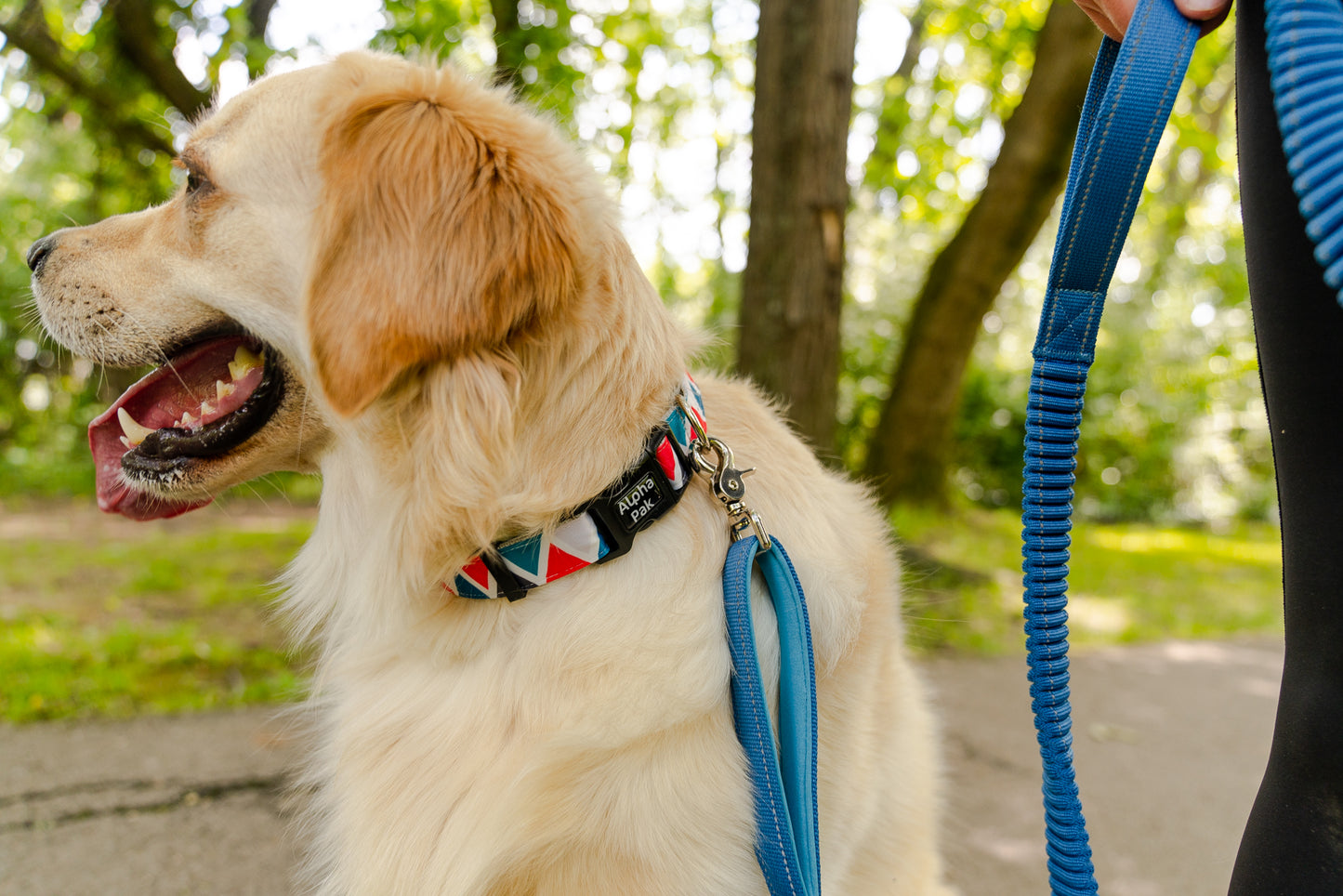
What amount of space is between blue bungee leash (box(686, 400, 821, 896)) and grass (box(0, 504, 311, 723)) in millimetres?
1403

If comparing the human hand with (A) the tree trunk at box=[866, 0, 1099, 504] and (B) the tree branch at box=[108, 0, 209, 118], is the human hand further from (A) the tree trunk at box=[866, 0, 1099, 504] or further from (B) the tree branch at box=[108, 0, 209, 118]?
(B) the tree branch at box=[108, 0, 209, 118]

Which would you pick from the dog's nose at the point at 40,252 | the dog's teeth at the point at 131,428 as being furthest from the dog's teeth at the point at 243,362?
the dog's nose at the point at 40,252

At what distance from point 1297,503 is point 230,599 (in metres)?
5.44

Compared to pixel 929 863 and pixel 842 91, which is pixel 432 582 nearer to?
pixel 929 863

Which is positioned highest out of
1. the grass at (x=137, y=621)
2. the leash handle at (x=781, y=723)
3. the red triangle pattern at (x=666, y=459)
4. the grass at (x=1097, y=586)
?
the red triangle pattern at (x=666, y=459)

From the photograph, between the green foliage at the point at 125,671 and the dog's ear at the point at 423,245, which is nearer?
the dog's ear at the point at 423,245

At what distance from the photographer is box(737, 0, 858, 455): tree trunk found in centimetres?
414

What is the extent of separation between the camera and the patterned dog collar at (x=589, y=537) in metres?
1.47

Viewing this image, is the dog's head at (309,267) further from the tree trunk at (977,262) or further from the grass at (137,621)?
the tree trunk at (977,262)

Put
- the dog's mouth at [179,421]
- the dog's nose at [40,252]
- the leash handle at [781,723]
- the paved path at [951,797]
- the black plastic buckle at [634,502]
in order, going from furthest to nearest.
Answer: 1. the paved path at [951,797]
2. the dog's nose at [40,252]
3. the dog's mouth at [179,421]
4. the black plastic buckle at [634,502]
5. the leash handle at [781,723]

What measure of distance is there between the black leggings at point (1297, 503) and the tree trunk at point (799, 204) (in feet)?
10.1

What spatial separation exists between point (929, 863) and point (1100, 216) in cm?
156

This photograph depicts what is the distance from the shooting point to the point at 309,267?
1518mm

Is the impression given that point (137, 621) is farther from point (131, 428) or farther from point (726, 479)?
point (726, 479)
